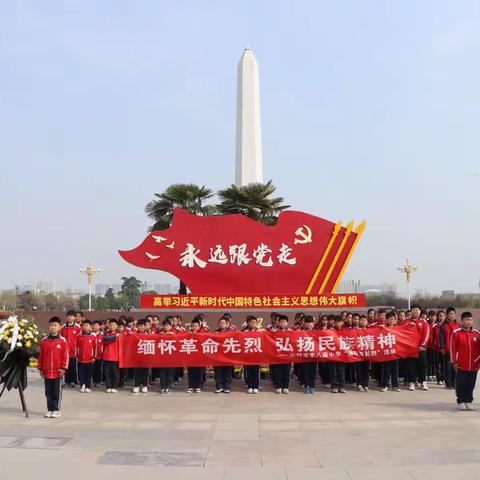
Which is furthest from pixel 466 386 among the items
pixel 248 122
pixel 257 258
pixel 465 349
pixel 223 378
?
pixel 248 122

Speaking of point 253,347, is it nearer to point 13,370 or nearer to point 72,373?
point 72,373

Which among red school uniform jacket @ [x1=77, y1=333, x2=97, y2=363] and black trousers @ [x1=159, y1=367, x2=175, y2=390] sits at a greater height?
red school uniform jacket @ [x1=77, y1=333, x2=97, y2=363]

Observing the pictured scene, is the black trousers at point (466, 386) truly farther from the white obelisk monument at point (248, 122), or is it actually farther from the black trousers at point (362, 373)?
the white obelisk monument at point (248, 122)

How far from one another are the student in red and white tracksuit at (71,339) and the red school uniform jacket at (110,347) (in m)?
0.53

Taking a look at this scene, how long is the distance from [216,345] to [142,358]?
1.21m

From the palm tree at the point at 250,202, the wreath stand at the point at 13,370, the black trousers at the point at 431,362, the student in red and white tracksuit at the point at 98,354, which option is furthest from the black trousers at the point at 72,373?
the palm tree at the point at 250,202

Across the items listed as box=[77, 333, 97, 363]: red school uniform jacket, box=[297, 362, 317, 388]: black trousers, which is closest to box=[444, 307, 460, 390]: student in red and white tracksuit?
box=[297, 362, 317, 388]: black trousers

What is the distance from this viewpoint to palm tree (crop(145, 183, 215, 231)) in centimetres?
1907

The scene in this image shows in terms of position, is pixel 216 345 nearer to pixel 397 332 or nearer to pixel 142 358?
pixel 142 358

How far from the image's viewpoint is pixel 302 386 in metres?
9.30

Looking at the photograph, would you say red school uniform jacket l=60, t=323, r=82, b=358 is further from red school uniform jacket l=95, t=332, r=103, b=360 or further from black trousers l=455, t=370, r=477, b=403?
black trousers l=455, t=370, r=477, b=403

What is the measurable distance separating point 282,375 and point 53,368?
142 inches

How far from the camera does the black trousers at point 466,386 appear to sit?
7262mm

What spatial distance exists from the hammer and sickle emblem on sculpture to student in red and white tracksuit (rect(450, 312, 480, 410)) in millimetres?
7597
